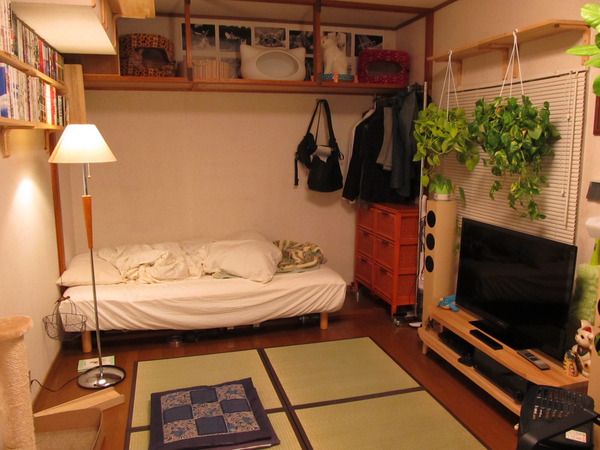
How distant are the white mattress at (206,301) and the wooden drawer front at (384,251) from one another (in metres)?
0.50

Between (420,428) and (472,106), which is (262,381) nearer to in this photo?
(420,428)

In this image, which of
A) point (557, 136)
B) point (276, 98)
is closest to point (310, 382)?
point (557, 136)

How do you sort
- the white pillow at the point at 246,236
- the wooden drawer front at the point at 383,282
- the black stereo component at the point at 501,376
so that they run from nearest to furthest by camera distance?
the black stereo component at the point at 501,376 → the wooden drawer front at the point at 383,282 → the white pillow at the point at 246,236

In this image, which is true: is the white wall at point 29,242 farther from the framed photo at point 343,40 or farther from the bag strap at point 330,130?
the framed photo at point 343,40

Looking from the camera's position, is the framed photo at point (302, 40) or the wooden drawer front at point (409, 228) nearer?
the wooden drawer front at point (409, 228)

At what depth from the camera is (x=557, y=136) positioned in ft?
8.83

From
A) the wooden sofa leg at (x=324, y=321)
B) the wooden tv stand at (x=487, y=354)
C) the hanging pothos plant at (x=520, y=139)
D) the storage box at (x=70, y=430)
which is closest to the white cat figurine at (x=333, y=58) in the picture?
the hanging pothos plant at (x=520, y=139)

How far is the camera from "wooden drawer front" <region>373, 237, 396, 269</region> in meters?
3.99

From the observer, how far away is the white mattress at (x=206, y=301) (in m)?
3.36

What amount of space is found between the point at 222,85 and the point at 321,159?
1.09 m

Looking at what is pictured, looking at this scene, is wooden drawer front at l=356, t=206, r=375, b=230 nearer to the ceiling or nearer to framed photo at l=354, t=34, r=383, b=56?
framed photo at l=354, t=34, r=383, b=56

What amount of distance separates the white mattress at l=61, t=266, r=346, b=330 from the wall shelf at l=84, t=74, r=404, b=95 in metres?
1.44

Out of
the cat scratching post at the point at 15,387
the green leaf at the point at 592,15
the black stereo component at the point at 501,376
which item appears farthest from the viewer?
the black stereo component at the point at 501,376

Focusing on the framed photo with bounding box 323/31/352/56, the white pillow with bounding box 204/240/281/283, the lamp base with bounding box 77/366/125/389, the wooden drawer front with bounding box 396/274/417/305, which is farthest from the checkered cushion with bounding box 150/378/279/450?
the framed photo with bounding box 323/31/352/56
